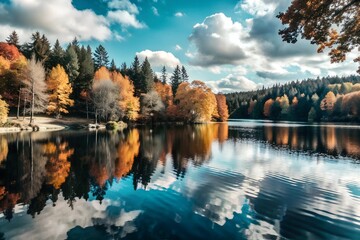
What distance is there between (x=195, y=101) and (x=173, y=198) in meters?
71.6

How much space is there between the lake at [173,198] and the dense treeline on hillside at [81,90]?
35.4 m

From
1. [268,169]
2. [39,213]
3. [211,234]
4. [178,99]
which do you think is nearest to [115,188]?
[39,213]

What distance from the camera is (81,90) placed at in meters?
73.4

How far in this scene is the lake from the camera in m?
9.23

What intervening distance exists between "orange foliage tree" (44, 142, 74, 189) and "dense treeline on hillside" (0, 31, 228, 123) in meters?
26.0

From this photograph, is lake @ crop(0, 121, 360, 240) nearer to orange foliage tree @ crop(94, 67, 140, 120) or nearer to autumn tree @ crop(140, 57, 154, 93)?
orange foliage tree @ crop(94, 67, 140, 120)

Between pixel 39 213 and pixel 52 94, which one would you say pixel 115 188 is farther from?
pixel 52 94

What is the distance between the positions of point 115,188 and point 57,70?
5831 centimetres

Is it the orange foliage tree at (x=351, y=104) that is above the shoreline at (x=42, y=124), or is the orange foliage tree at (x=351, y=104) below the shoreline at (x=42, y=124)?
above

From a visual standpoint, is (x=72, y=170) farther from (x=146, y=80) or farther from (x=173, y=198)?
(x=146, y=80)

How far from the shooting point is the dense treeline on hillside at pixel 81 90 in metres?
56.8

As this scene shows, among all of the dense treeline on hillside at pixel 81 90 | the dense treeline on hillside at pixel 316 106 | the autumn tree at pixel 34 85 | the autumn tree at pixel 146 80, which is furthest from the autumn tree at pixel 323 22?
the dense treeline on hillside at pixel 316 106

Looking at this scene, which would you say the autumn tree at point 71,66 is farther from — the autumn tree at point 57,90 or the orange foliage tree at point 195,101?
the orange foliage tree at point 195,101

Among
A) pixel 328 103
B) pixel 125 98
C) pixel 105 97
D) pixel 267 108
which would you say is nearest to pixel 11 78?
pixel 105 97
